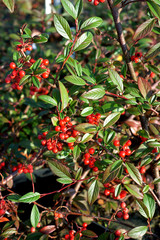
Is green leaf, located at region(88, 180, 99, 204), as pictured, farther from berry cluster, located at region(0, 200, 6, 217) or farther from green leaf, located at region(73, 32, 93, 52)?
green leaf, located at region(73, 32, 93, 52)

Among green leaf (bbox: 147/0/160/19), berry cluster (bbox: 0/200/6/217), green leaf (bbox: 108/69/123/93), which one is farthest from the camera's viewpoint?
berry cluster (bbox: 0/200/6/217)

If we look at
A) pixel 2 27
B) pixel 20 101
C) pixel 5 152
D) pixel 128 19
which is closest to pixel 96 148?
pixel 5 152

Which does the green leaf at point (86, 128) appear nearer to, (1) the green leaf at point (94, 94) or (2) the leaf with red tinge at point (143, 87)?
(1) the green leaf at point (94, 94)

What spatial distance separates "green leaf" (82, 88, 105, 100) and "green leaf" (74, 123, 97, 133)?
0.11m

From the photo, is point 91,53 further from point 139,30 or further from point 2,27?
point 2,27

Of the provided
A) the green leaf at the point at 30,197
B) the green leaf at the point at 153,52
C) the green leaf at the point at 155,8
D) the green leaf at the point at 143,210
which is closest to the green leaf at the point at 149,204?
the green leaf at the point at 143,210

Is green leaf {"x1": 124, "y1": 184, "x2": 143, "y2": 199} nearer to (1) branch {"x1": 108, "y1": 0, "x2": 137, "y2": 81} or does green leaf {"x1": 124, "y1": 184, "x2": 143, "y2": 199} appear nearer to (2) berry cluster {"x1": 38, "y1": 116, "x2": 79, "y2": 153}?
(2) berry cluster {"x1": 38, "y1": 116, "x2": 79, "y2": 153}

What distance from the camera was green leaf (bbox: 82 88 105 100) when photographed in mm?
881

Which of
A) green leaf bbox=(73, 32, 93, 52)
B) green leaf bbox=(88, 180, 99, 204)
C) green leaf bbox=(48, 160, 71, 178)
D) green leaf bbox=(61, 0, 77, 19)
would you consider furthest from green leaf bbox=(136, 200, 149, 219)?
green leaf bbox=(61, 0, 77, 19)

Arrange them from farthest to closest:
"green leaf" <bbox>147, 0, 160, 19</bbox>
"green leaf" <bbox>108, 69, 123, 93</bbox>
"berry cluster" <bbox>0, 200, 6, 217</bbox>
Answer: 1. "berry cluster" <bbox>0, 200, 6, 217</bbox>
2. "green leaf" <bbox>108, 69, 123, 93</bbox>
3. "green leaf" <bbox>147, 0, 160, 19</bbox>

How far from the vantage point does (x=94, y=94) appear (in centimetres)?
89

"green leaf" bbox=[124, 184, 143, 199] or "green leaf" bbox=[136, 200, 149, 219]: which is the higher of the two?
"green leaf" bbox=[124, 184, 143, 199]

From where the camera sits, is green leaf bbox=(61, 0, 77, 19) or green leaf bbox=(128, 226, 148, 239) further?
green leaf bbox=(128, 226, 148, 239)

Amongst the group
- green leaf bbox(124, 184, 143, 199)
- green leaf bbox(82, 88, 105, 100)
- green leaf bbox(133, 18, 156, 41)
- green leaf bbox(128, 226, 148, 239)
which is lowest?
green leaf bbox(128, 226, 148, 239)
